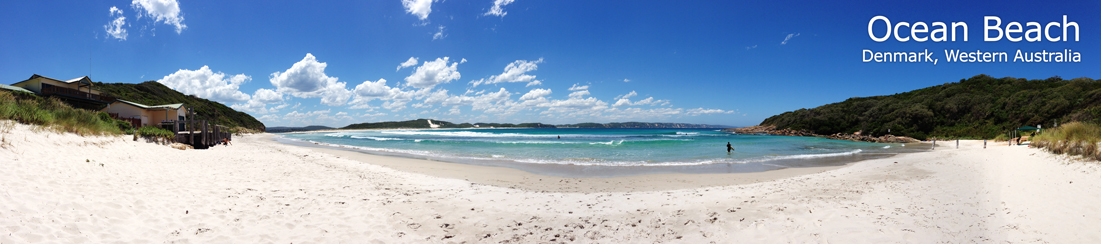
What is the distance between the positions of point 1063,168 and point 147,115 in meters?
39.2

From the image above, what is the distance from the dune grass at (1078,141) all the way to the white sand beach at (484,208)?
0.48 meters

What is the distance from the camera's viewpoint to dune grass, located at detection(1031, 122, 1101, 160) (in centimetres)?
841

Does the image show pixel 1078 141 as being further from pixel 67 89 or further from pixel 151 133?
pixel 67 89

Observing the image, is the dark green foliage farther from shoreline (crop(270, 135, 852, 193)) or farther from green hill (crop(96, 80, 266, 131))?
Answer: green hill (crop(96, 80, 266, 131))

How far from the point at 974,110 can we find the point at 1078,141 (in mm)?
42107

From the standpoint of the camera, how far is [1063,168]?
26.8 ft

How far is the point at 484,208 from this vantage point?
20.3ft

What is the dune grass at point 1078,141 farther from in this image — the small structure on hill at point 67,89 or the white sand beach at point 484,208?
the small structure on hill at point 67,89

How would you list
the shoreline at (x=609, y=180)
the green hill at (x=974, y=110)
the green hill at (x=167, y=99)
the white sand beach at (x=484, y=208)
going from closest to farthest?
1. the white sand beach at (x=484, y=208)
2. the shoreline at (x=609, y=180)
3. the green hill at (x=974, y=110)
4. the green hill at (x=167, y=99)

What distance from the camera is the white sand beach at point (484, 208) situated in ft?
14.1

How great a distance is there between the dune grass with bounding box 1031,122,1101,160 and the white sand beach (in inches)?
18.8

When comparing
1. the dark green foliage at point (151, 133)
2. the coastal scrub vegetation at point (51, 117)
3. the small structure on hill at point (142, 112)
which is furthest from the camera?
the small structure on hill at point (142, 112)

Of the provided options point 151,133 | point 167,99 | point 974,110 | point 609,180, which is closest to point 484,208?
point 609,180

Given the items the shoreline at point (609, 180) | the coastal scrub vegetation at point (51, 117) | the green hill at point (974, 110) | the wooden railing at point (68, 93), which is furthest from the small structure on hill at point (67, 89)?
the green hill at point (974, 110)
